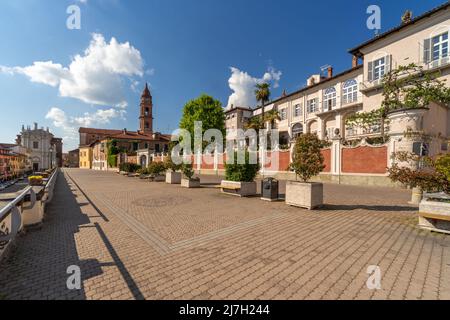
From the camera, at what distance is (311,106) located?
34312mm

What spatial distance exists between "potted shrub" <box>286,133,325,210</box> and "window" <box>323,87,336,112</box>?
2632 cm

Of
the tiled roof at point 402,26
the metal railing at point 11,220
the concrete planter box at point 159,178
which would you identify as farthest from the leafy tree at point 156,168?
the tiled roof at point 402,26

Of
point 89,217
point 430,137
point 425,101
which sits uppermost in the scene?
point 425,101

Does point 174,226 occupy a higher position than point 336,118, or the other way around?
point 336,118

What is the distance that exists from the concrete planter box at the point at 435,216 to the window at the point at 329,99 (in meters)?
28.7

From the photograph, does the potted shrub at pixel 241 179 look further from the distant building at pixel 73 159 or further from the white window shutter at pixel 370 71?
the distant building at pixel 73 159

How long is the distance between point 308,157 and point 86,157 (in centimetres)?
8993

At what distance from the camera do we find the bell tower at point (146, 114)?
236ft

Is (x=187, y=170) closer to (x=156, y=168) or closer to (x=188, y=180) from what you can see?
(x=188, y=180)

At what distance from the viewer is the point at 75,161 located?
10694 cm
